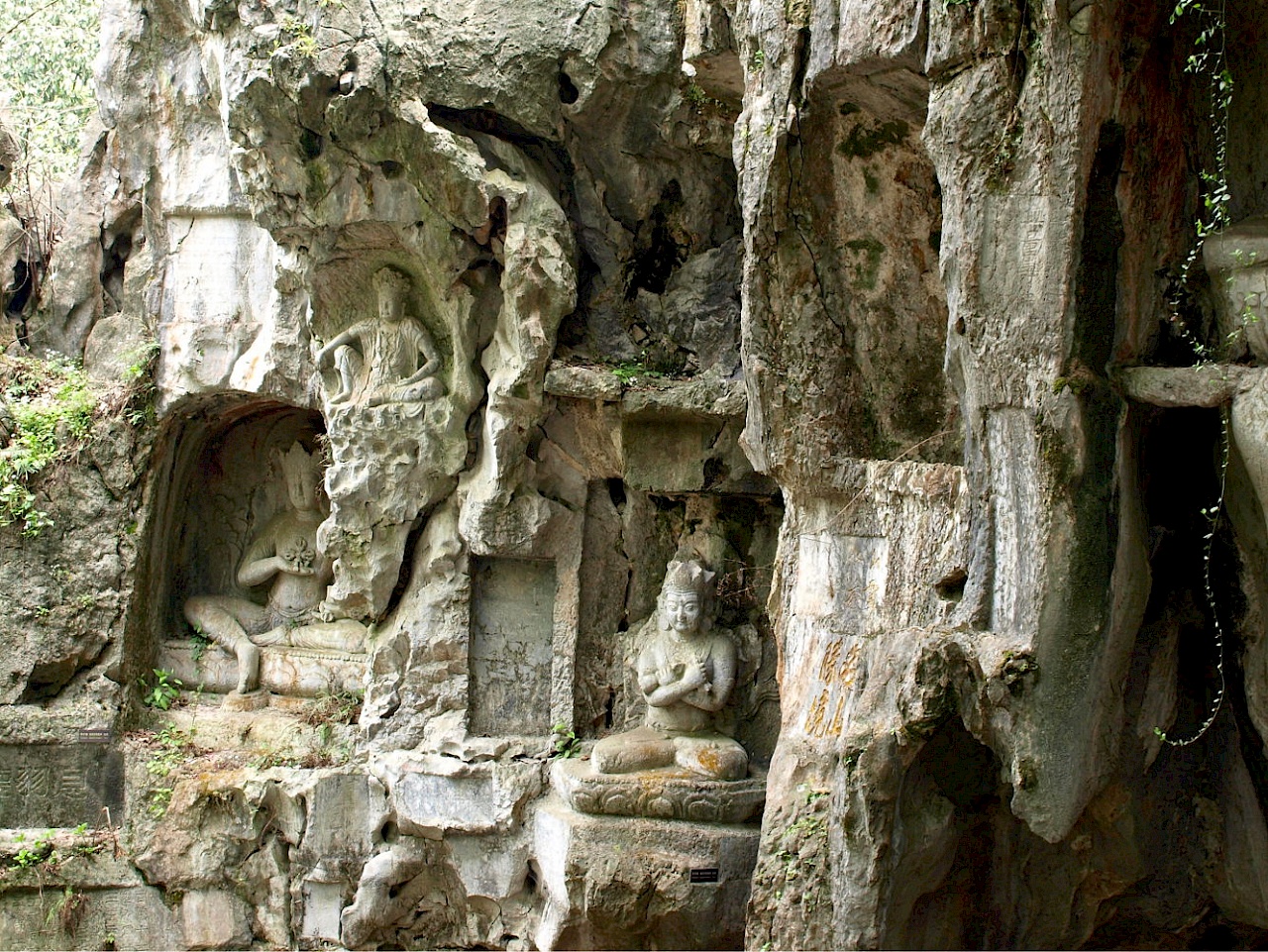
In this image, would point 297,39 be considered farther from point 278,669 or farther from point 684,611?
point 278,669

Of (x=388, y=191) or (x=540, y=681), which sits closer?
(x=388, y=191)

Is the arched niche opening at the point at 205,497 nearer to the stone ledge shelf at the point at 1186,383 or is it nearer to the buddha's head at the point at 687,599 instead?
the buddha's head at the point at 687,599

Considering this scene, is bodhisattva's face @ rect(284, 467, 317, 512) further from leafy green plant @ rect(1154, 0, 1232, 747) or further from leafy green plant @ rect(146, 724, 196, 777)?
leafy green plant @ rect(1154, 0, 1232, 747)

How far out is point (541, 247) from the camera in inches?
283

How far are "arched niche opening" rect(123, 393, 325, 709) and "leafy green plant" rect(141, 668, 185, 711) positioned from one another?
0.30 feet

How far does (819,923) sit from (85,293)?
7055mm

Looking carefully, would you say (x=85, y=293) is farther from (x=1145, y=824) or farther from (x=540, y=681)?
(x=1145, y=824)

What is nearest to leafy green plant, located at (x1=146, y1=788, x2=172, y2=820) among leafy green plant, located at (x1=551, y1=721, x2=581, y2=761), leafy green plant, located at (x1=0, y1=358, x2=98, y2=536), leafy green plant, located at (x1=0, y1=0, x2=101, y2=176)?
leafy green plant, located at (x1=0, y1=358, x2=98, y2=536)

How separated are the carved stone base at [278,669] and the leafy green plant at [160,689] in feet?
0.21

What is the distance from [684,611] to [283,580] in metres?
3.39

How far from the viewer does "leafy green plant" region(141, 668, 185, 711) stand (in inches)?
345

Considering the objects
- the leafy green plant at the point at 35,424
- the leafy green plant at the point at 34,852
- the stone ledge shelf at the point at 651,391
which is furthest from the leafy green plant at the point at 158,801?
the stone ledge shelf at the point at 651,391

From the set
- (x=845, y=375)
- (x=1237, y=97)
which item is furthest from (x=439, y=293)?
(x=1237, y=97)

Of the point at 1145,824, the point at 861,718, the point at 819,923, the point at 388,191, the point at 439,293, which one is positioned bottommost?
the point at 819,923
